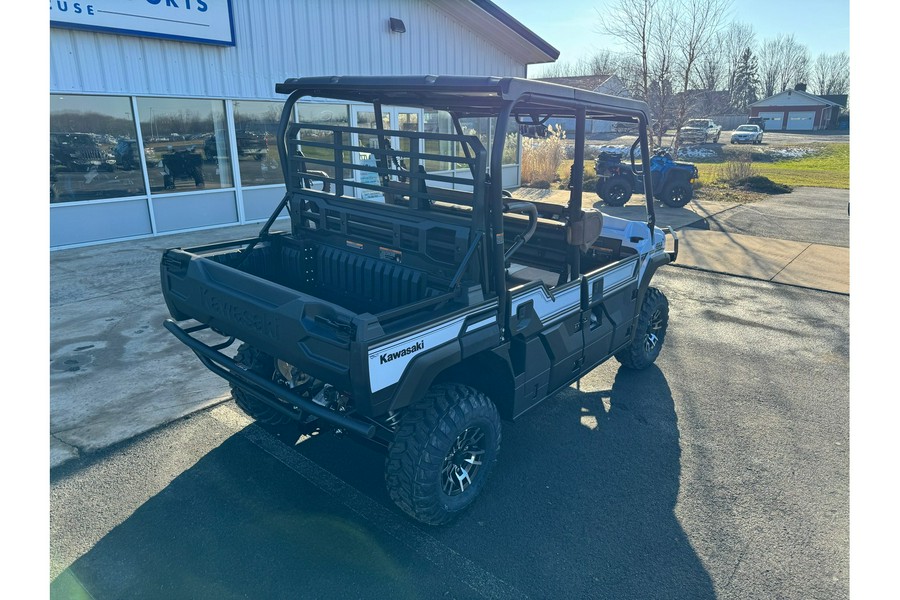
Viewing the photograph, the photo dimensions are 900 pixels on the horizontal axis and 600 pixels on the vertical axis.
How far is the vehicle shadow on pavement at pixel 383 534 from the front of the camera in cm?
273

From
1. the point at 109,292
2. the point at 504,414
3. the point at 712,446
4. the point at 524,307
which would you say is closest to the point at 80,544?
the point at 504,414

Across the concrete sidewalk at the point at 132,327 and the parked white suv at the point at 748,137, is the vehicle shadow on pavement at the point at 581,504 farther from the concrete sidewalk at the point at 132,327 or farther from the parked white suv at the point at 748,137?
the parked white suv at the point at 748,137

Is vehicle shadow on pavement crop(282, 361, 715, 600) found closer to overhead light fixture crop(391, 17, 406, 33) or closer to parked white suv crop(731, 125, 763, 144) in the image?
overhead light fixture crop(391, 17, 406, 33)

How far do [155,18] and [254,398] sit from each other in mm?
7608

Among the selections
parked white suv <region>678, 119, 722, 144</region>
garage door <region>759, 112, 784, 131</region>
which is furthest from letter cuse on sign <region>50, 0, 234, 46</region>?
garage door <region>759, 112, 784, 131</region>

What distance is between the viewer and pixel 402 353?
8.52 feet

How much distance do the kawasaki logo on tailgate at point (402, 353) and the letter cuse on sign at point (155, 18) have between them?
8319 millimetres

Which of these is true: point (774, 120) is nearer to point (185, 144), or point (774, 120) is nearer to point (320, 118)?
point (320, 118)

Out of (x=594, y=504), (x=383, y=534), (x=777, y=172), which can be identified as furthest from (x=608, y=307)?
(x=777, y=172)

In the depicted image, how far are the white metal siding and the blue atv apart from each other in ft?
14.1

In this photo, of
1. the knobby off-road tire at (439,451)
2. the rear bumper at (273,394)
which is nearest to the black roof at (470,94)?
the knobby off-road tire at (439,451)

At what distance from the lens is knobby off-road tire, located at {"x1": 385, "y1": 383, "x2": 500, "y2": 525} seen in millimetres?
2887

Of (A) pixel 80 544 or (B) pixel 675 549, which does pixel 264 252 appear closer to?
(A) pixel 80 544

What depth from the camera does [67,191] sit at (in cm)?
865
